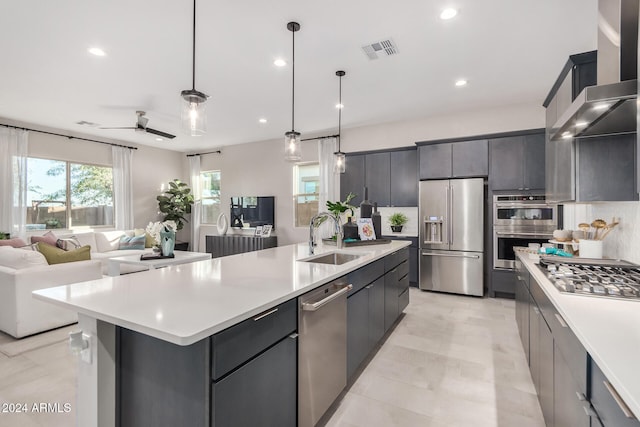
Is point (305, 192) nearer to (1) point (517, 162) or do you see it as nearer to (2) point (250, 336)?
(1) point (517, 162)

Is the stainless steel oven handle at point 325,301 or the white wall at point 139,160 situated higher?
the white wall at point 139,160

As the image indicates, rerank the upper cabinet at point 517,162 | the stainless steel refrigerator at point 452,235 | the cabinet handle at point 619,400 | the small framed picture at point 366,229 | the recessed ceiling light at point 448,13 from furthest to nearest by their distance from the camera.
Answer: the stainless steel refrigerator at point 452,235, the upper cabinet at point 517,162, the small framed picture at point 366,229, the recessed ceiling light at point 448,13, the cabinet handle at point 619,400

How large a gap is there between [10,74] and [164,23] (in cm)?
237

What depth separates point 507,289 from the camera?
4305mm

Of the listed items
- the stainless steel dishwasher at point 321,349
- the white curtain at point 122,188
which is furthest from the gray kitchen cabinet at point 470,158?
the white curtain at point 122,188

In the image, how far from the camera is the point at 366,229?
11.6ft

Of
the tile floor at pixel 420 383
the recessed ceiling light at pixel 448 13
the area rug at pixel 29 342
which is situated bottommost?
the tile floor at pixel 420 383

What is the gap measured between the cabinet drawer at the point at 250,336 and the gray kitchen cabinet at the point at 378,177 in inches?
161

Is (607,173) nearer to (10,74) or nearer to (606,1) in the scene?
(606,1)

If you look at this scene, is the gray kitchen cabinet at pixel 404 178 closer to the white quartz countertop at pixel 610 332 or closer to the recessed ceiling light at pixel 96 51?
the white quartz countertop at pixel 610 332

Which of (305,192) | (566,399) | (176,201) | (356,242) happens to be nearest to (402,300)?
(356,242)

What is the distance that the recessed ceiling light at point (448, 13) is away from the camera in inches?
95.7

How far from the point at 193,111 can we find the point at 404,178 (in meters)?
3.95

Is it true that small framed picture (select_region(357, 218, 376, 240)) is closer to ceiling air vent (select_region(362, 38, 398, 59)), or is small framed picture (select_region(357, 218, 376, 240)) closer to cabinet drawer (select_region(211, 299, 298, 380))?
ceiling air vent (select_region(362, 38, 398, 59))
